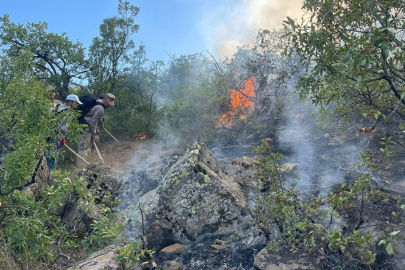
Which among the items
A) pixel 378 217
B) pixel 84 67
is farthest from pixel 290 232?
pixel 84 67

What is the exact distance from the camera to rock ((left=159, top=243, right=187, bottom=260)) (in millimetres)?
3951

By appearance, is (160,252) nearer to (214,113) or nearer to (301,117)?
(214,113)

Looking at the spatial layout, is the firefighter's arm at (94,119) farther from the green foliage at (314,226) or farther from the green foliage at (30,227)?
the green foliage at (314,226)

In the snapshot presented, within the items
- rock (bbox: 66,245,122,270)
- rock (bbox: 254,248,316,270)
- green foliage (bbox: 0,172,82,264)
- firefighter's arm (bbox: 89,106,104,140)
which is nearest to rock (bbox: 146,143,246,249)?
rock (bbox: 254,248,316,270)

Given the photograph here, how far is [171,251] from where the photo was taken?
3.98 m

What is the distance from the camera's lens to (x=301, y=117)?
1069 cm

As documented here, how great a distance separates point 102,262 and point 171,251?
3.78 ft

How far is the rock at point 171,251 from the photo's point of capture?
3951 mm

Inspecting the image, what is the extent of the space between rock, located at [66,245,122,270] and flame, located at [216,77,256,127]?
7.62 m

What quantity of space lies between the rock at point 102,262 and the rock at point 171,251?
84cm

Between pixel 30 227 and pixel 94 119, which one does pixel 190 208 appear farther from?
pixel 94 119

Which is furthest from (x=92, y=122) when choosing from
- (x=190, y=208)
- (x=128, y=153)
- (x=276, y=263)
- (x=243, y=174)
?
(x=276, y=263)

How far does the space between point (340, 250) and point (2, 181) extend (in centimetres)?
397

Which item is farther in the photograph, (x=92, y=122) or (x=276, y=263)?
(x=92, y=122)
